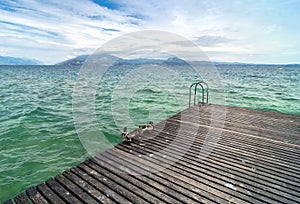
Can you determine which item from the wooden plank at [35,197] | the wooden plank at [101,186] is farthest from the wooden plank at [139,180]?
the wooden plank at [35,197]

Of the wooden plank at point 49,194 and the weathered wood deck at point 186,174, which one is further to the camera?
the weathered wood deck at point 186,174

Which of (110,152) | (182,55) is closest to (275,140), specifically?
(110,152)

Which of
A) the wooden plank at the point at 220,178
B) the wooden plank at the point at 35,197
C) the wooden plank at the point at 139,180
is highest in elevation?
the wooden plank at the point at 35,197

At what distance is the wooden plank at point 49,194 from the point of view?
109 inches

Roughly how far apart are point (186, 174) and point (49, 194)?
2.36 metres

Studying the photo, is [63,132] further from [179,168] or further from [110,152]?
[179,168]

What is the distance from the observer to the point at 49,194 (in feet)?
9.50

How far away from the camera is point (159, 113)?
1293 centimetres

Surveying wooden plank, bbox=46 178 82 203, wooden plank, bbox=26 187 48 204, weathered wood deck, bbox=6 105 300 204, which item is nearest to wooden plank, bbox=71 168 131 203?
weathered wood deck, bbox=6 105 300 204

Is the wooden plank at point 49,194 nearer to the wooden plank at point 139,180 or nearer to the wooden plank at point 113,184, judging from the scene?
the wooden plank at point 113,184

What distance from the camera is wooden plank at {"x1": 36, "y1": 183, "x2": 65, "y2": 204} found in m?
2.78

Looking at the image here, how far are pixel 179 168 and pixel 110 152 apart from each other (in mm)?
1653

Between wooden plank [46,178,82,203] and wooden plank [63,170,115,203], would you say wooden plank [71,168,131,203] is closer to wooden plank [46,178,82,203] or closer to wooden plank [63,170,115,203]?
wooden plank [63,170,115,203]

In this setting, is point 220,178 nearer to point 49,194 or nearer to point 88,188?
point 88,188
